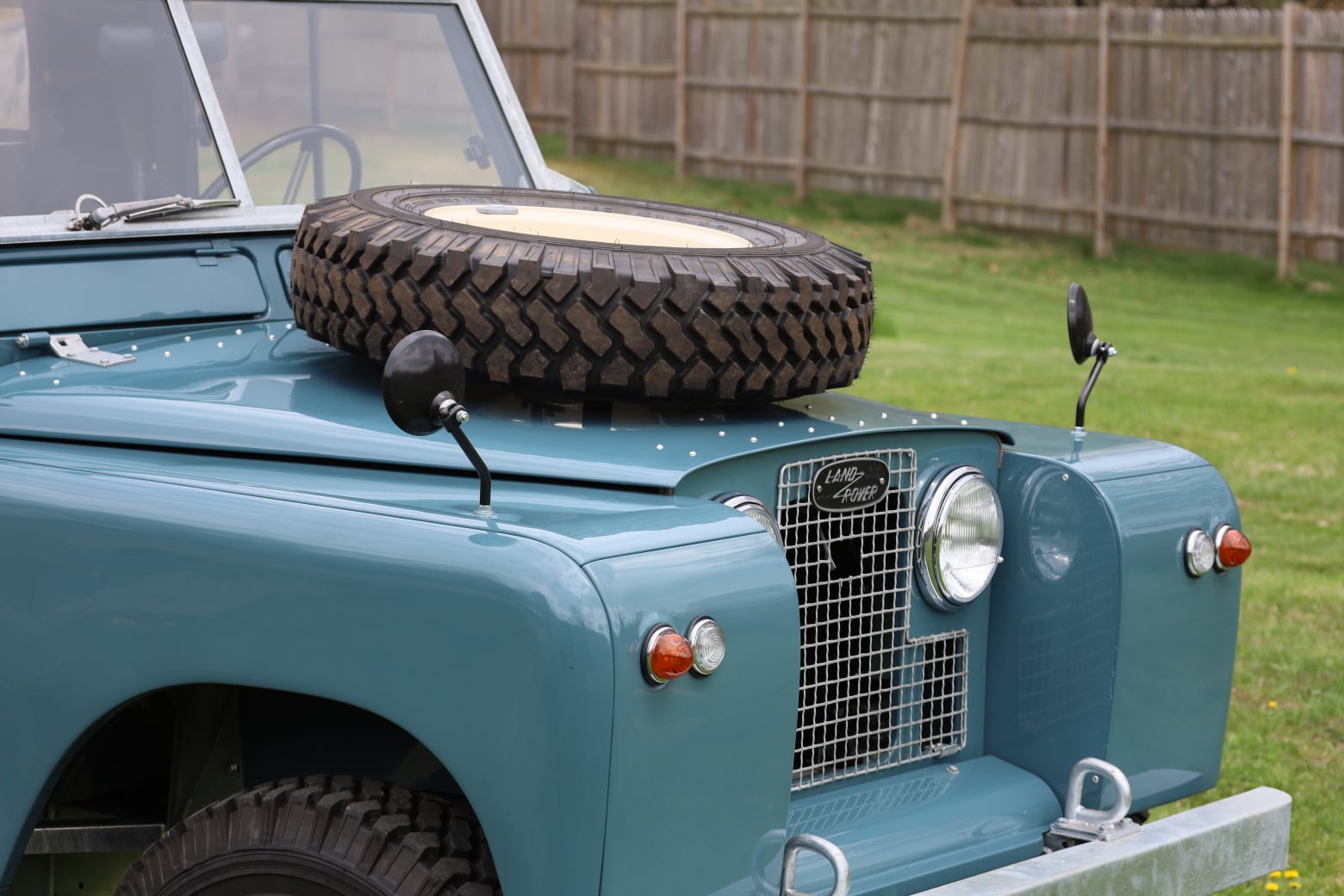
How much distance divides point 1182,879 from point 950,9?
13.9 m

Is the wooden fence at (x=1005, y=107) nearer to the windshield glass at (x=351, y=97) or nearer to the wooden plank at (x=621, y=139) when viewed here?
the wooden plank at (x=621, y=139)

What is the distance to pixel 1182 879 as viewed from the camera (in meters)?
2.74

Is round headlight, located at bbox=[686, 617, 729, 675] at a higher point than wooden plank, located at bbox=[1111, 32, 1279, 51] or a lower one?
lower

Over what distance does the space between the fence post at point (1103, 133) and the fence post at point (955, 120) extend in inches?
52.1

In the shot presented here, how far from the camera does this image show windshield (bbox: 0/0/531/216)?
3.36 meters

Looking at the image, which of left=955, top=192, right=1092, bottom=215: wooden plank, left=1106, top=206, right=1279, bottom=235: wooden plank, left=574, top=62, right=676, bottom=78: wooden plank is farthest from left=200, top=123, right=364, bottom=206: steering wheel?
left=574, top=62, right=676, bottom=78: wooden plank

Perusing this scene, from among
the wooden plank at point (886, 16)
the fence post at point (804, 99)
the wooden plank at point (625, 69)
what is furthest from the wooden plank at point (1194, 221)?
the wooden plank at point (625, 69)

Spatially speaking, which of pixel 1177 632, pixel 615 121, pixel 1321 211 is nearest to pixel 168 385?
pixel 1177 632

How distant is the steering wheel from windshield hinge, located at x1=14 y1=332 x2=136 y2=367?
714mm

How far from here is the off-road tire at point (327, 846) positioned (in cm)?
222

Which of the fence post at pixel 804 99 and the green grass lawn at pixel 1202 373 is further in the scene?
the fence post at pixel 804 99

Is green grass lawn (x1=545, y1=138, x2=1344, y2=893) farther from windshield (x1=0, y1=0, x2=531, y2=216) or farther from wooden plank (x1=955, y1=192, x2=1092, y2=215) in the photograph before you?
windshield (x1=0, y1=0, x2=531, y2=216)

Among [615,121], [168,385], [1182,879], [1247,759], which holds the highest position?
[615,121]

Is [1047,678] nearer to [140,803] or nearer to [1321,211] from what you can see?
[140,803]
